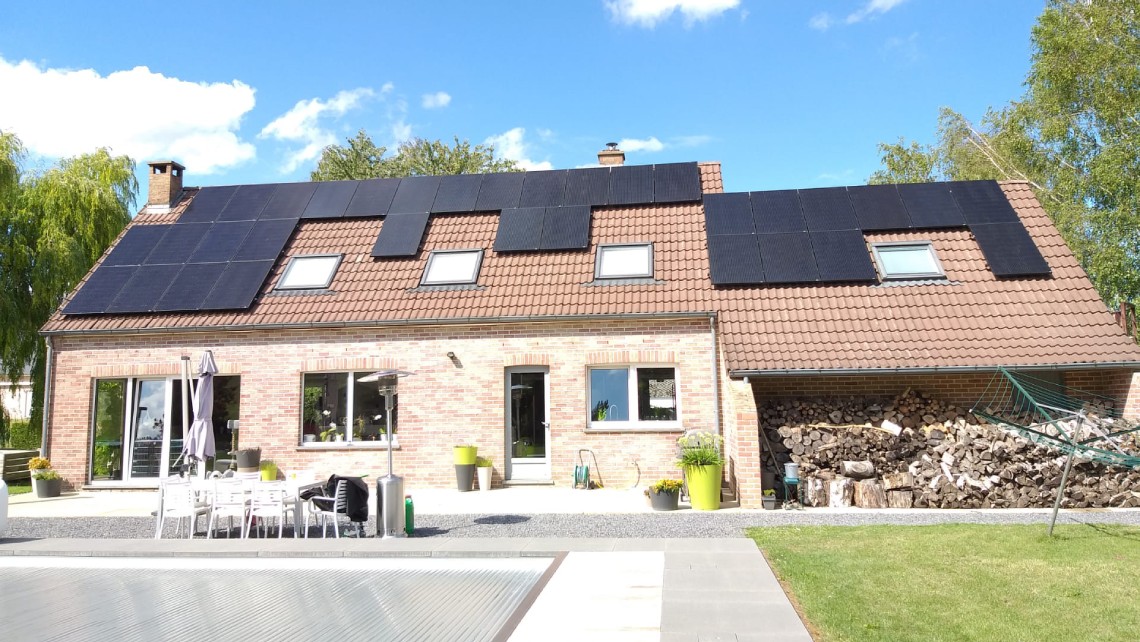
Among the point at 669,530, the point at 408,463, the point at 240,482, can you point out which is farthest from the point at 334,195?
the point at 669,530

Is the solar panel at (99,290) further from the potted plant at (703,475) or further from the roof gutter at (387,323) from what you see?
the potted plant at (703,475)

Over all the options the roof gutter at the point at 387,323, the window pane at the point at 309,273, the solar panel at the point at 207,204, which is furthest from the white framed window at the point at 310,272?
the solar panel at the point at 207,204

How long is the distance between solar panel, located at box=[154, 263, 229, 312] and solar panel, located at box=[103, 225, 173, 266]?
139cm

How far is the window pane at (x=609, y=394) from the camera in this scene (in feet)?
43.5

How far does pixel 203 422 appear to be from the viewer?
10.9 m

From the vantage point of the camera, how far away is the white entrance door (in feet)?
44.2

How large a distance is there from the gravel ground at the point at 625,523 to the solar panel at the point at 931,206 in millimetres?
6407

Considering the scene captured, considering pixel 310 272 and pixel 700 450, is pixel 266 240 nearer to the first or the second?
pixel 310 272

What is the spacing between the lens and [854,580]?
21.5 feet

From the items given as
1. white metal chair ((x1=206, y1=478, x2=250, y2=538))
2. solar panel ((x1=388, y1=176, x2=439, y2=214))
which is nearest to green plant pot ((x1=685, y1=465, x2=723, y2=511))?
white metal chair ((x1=206, y1=478, x2=250, y2=538))

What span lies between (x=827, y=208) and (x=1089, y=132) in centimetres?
1391

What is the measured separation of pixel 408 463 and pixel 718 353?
19.6 feet

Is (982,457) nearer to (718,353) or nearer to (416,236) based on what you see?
(718,353)

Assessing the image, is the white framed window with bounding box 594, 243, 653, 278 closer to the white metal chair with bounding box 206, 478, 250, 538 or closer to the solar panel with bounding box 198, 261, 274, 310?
the solar panel with bounding box 198, 261, 274, 310
